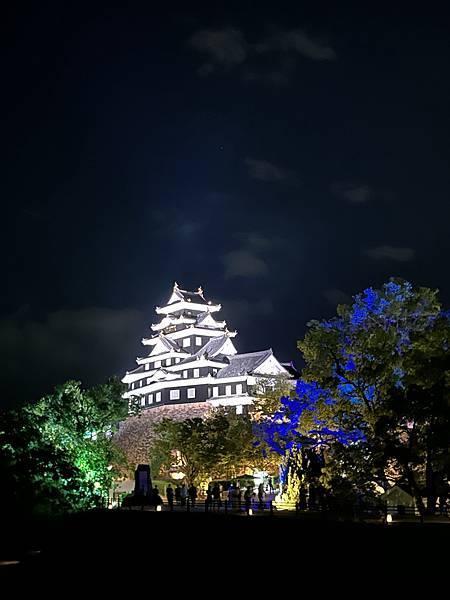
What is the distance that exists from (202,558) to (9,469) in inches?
388

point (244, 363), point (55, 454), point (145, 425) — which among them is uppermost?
point (244, 363)

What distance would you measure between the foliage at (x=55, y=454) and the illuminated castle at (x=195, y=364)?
87.3 ft

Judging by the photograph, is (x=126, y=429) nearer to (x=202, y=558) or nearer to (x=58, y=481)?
(x=58, y=481)

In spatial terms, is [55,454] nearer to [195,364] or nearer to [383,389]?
[383,389]

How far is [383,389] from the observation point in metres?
32.0

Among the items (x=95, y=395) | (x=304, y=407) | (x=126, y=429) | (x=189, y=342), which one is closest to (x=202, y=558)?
(x=304, y=407)

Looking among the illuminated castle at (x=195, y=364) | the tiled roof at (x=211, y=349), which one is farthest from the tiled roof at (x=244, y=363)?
the tiled roof at (x=211, y=349)

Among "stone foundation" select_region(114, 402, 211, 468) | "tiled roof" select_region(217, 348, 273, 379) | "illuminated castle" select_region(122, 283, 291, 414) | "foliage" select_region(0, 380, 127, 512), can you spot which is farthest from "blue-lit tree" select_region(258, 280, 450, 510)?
"stone foundation" select_region(114, 402, 211, 468)

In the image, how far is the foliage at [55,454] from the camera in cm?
2930

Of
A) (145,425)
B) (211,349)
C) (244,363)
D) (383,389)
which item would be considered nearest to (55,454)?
(383,389)

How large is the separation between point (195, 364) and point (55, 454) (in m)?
50.6

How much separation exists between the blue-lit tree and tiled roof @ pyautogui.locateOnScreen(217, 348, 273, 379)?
34434mm

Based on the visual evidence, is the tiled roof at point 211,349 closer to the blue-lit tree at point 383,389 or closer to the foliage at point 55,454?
the foliage at point 55,454

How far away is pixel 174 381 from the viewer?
83062 mm
